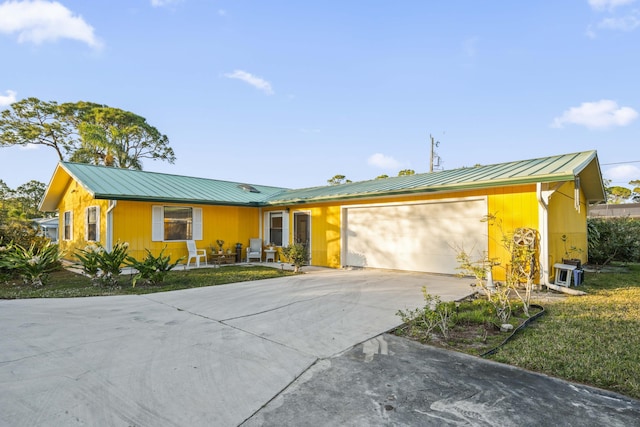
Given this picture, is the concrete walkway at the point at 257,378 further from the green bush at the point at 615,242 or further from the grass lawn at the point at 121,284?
the green bush at the point at 615,242

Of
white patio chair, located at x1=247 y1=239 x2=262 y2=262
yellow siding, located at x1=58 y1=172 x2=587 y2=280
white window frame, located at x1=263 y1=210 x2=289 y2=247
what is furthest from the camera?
white patio chair, located at x1=247 y1=239 x2=262 y2=262

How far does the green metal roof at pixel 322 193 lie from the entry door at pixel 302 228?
0.74m

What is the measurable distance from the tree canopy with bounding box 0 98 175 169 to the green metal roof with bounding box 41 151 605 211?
853cm

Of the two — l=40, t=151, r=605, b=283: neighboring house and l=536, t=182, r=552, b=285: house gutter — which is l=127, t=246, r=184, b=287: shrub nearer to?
l=40, t=151, r=605, b=283: neighboring house

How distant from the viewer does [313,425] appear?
2.23 m

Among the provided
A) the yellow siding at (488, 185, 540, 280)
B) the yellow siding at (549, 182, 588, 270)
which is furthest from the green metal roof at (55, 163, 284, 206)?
the yellow siding at (549, 182, 588, 270)

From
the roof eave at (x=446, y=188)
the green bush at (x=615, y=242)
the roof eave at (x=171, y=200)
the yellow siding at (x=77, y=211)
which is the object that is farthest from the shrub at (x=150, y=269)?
the green bush at (x=615, y=242)

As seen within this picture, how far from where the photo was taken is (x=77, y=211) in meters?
12.8

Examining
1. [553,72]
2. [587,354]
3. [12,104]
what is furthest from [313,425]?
[12,104]

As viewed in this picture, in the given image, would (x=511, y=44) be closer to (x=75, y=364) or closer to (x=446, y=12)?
(x=446, y=12)

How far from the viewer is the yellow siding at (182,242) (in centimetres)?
1066

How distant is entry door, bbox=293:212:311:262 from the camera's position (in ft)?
39.5

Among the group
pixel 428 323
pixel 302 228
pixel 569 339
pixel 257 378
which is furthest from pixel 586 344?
pixel 302 228

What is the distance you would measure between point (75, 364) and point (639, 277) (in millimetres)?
12257
